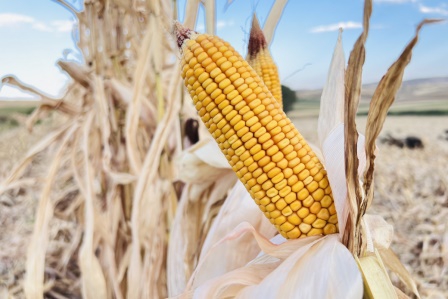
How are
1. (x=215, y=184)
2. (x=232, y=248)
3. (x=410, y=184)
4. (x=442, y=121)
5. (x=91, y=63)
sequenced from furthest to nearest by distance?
(x=442, y=121)
(x=410, y=184)
(x=91, y=63)
(x=215, y=184)
(x=232, y=248)

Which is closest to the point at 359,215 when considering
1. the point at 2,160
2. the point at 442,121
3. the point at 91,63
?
the point at 91,63

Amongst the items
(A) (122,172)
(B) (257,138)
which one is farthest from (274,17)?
Answer: (A) (122,172)

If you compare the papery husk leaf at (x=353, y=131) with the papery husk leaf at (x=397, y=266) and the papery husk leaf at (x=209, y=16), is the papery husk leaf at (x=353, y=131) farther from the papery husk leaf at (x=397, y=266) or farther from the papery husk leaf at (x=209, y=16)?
the papery husk leaf at (x=209, y=16)

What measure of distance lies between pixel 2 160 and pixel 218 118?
6.41ft

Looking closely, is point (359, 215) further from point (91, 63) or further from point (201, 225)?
point (91, 63)

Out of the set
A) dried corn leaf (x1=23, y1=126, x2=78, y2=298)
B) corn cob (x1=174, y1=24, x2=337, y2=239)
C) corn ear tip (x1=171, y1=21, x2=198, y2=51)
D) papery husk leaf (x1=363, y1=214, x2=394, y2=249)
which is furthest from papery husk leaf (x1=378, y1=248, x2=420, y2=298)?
dried corn leaf (x1=23, y1=126, x2=78, y2=298)

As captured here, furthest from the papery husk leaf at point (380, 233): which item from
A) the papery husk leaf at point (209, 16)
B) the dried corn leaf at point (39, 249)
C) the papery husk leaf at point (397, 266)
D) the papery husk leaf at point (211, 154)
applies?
the dried corn leaf at point (39, 249)

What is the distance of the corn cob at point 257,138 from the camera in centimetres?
33

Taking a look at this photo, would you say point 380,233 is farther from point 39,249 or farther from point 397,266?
point 39,249

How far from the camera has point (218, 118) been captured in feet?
1.07

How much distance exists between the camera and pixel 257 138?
13.0 inches

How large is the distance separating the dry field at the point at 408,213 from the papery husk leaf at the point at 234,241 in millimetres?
331

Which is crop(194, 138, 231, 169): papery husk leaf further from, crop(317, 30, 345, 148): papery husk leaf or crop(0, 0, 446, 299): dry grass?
crop(317, 30, 345, 148): papery husk leaf

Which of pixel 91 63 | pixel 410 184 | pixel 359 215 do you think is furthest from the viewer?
pixel 410 184
